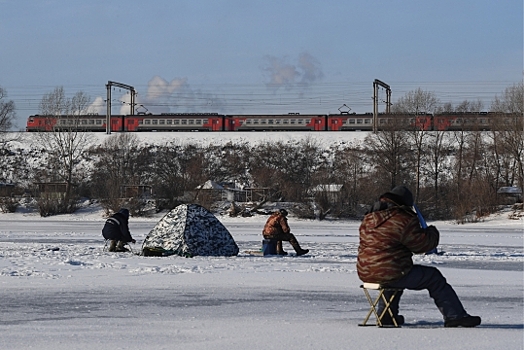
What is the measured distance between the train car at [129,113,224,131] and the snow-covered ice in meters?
70.5

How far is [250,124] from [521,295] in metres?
78.5

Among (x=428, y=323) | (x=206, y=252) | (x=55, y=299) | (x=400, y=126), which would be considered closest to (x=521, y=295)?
(x=428, y=323)

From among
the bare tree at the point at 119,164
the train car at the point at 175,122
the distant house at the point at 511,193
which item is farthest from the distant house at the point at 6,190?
the distant house at the point at 511,193

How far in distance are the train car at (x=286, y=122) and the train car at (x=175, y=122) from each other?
3634mm

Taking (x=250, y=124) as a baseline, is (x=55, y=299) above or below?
below

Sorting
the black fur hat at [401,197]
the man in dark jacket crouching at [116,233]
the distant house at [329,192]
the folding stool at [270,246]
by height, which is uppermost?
the distant house at [329,192]

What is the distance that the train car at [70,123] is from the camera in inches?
3253

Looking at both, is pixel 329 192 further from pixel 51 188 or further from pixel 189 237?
pixel 189 237

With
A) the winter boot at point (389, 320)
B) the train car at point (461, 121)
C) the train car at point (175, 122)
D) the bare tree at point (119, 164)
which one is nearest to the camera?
the winter boot at point (389, 320)

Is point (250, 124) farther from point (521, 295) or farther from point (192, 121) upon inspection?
point (521, 295)

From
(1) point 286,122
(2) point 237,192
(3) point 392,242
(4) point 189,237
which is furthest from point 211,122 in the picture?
(3) point 392,242

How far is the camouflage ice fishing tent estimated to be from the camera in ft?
67.8

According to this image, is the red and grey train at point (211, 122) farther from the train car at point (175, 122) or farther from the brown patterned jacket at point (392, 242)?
the brown patterned jacket at point (392, 242)

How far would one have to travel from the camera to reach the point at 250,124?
9131cm
